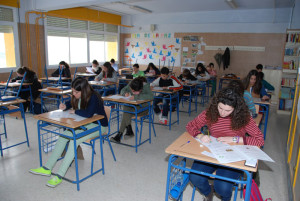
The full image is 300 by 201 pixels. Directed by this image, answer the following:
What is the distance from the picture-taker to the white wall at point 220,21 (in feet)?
23.8

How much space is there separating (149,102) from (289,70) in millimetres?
4087

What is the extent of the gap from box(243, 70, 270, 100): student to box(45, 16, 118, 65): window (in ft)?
18.5

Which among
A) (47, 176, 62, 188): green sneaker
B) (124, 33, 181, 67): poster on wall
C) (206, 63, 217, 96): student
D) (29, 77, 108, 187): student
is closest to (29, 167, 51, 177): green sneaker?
(29, 77, 108, 187): student

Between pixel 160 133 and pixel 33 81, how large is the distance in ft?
9.79

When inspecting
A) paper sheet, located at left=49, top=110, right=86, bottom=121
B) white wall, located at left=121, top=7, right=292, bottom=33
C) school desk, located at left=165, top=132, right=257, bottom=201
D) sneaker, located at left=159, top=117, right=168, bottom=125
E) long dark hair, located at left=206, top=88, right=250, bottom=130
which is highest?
white wall, located at left=121, top=7, right=292, bottom=33

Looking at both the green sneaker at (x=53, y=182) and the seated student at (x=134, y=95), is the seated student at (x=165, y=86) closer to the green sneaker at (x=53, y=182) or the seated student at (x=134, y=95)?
the seated student at (x=134, y=95)

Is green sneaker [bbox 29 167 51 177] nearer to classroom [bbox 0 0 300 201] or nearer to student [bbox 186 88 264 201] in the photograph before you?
classroom [bbox 0 0 300 201]

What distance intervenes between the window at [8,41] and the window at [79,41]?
3.07 feet

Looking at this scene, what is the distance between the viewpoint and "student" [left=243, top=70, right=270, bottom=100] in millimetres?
3580

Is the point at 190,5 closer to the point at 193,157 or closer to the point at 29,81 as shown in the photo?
the point at 29,81

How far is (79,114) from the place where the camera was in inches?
96.0

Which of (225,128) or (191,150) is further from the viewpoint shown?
(225,128)

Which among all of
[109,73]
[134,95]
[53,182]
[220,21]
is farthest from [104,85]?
[220,21]

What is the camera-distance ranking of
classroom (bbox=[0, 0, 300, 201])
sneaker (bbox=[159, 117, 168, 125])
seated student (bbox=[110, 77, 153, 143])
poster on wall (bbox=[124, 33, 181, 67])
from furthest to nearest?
poster on wall (bbox=[124, 33, 181, 67]) → sneaker (bbox=[159, 117, 168, 125]) → seated student (bbox=[110, 77, 153, 143]) → classroom (bbox=[0, 0, 300, 201])
